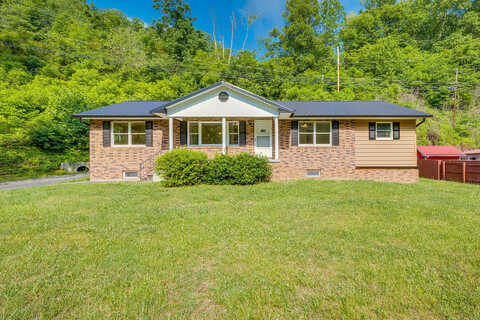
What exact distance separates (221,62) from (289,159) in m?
20.2

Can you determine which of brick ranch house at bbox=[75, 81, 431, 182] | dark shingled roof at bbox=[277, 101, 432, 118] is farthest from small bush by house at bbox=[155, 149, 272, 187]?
dark shingled roof at bbox=[277, 101, 432, 118]

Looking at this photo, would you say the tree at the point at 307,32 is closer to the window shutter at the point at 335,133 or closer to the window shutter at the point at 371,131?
the window shutter at the point at 371,131

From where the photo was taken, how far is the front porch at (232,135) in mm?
11547

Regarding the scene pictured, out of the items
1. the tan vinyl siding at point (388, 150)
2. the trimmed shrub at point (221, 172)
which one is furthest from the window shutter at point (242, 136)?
the tan vinyl siding at point (388, 150)

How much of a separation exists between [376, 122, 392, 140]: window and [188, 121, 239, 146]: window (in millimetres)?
7411

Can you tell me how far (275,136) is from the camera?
10445 millimetres

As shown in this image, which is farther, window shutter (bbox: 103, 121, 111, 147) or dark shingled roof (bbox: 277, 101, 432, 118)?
window shutter (bbox: 103, 121, 111, 147)

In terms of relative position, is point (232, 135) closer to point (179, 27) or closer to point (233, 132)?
point (233, 132)

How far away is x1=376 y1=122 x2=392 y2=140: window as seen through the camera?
36.3 ft

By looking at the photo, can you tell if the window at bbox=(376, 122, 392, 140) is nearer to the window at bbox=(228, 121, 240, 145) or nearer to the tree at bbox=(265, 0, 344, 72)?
the window at bbox=(228, 121, 240, 145)

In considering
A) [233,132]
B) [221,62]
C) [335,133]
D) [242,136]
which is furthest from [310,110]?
[221,62]

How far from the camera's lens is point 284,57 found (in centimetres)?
2658

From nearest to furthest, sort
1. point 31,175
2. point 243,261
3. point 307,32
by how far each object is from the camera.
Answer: point 243,261
point 31,175
point 307,32

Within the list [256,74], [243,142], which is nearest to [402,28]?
[256,74]
